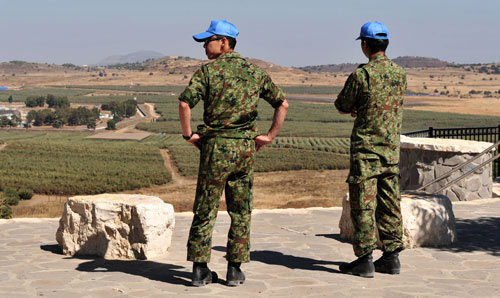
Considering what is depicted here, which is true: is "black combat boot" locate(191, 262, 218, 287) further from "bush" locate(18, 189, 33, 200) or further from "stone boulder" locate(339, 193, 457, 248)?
"bush" locate(18, 189, 33, 200)

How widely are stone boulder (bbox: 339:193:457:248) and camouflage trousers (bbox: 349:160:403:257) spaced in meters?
1.03

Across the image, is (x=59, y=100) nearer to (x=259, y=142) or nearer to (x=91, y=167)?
(x=91, y=167)

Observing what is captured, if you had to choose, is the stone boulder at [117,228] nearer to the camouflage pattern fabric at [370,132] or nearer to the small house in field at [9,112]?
the camouflage pattern fabric at [370,132]

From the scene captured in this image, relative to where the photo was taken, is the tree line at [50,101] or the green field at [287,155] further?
the tree line at [50,101]

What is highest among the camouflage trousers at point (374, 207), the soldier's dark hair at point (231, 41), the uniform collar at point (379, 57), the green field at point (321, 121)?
the soldier's dark hair at point (231, 41)

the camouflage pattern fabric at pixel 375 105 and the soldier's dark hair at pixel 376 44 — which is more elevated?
the soldier's dark hair at pixel 376 44

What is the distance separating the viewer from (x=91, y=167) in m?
73.5

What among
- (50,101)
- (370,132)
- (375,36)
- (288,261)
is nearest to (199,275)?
(288,261)

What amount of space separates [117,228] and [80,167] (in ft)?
226

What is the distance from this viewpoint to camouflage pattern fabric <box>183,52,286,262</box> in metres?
4.72

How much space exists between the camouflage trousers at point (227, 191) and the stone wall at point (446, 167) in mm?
6168

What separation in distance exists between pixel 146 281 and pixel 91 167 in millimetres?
70439

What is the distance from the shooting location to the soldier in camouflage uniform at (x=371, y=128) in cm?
516

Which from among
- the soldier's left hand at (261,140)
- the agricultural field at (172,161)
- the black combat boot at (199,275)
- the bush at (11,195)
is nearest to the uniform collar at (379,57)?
the soldier's left hand at (261,140)
